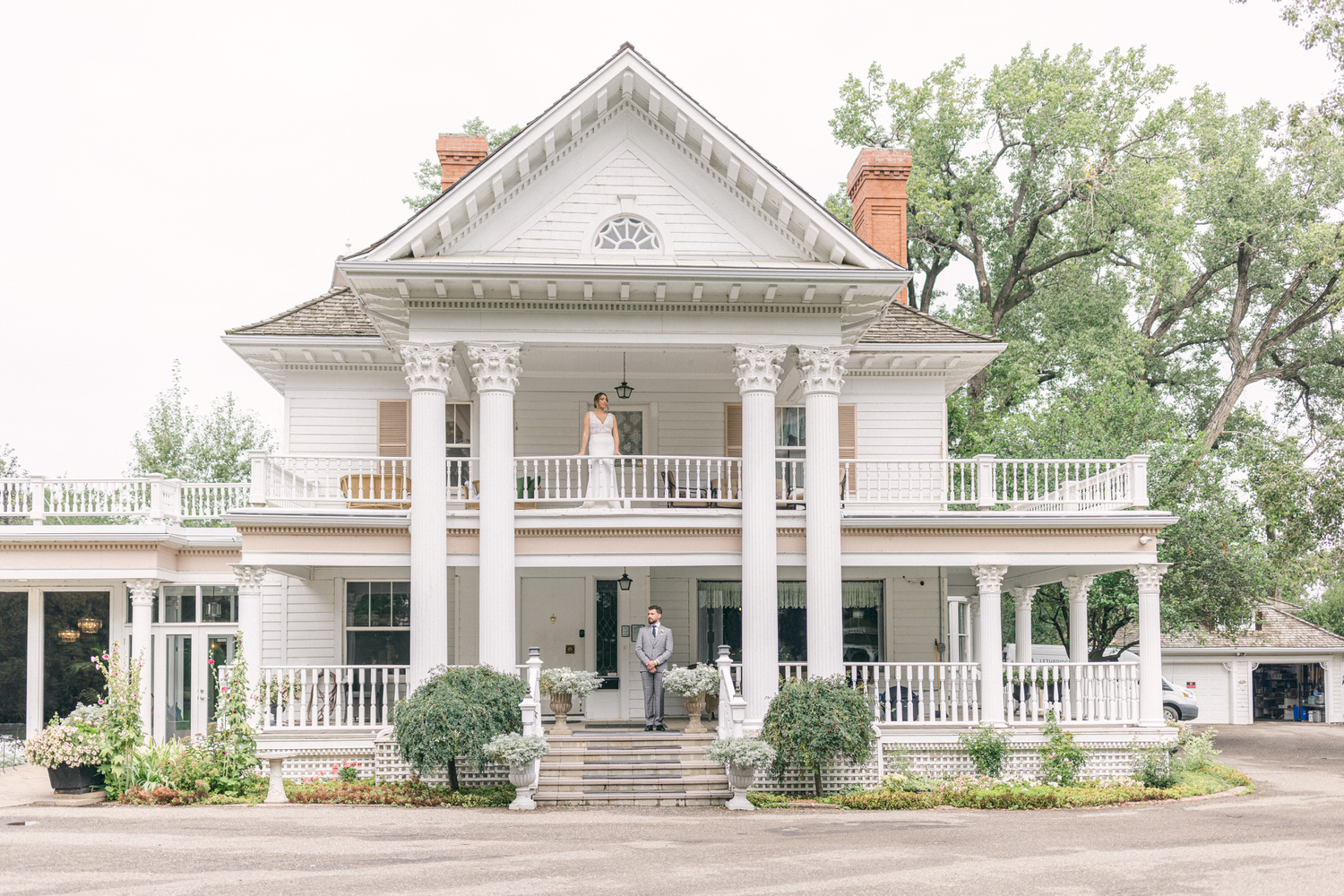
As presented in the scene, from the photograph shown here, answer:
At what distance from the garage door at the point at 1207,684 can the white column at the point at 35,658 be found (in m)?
35.0

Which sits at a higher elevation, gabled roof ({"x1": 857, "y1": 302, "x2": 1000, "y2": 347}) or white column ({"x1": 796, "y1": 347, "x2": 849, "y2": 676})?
gabled roof ({"x1": 857, "y1": 302, "x2": 1000, "y2": 347})

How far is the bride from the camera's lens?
1781cm

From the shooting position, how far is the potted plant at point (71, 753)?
16.1 metres

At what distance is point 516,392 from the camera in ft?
70.4

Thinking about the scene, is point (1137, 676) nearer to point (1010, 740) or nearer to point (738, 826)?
point (1010, 740)

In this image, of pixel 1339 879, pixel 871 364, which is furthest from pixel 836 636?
pixel 1339 879

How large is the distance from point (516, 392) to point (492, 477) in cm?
443

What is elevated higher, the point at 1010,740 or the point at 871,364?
the point at 871,364

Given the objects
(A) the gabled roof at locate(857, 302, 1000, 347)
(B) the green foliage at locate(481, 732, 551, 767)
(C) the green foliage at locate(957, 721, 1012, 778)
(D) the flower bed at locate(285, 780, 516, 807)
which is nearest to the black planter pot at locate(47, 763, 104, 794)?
Result: (D) the flower bed at locate(285, 780, 516, 807)

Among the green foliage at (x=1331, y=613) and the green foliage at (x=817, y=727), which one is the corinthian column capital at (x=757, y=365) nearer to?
the green foliage at (x=817, y=727)

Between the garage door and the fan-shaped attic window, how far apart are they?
32365 millimetres

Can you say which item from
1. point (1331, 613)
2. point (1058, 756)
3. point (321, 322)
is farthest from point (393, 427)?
point (1331, 613)

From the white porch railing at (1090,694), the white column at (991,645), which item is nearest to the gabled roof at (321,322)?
the white column at (991,645)

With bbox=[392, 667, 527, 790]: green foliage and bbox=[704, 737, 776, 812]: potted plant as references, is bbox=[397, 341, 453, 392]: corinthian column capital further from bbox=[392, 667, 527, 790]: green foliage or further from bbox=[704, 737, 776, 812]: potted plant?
bbox=[704, 737, 776, 812]: potted plant
